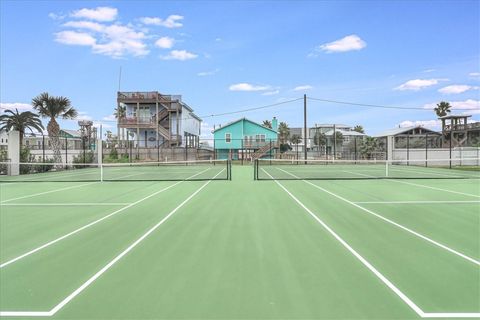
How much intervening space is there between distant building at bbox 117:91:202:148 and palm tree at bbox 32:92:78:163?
1757 cm

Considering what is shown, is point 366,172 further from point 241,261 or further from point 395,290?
point 395,290

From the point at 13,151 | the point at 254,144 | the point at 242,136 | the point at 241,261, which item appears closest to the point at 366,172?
the point at 13,151

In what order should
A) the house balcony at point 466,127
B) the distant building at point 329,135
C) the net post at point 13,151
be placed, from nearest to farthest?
the net post at point 13,151 < the house balcony at point 466,127 < the distant building at point 329,135

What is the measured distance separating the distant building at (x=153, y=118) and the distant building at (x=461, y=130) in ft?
131

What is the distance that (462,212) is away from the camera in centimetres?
1107

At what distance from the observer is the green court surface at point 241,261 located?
4633 millimetres

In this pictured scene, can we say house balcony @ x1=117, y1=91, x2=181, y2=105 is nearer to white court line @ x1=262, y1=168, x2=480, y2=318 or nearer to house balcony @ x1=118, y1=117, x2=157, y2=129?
house balcony @ x1=118, y1=117, x2=157, y2=129

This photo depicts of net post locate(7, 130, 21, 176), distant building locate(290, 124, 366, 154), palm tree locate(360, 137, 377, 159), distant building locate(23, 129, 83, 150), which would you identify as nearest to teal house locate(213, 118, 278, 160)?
distant building locate(290, 124, 366, 154)

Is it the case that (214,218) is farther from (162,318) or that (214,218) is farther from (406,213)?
(162,318)

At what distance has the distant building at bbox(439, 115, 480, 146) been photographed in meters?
62.1

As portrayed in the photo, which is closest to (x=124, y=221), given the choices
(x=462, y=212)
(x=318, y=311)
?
(x=318, y=311)

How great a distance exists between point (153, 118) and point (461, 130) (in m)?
47.6

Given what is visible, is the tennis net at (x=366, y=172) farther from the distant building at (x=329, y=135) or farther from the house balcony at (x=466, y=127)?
the house balcony at (x=466, y=127)

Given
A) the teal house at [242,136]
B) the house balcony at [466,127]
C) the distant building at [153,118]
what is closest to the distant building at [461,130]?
the house balcony at [466,127]
